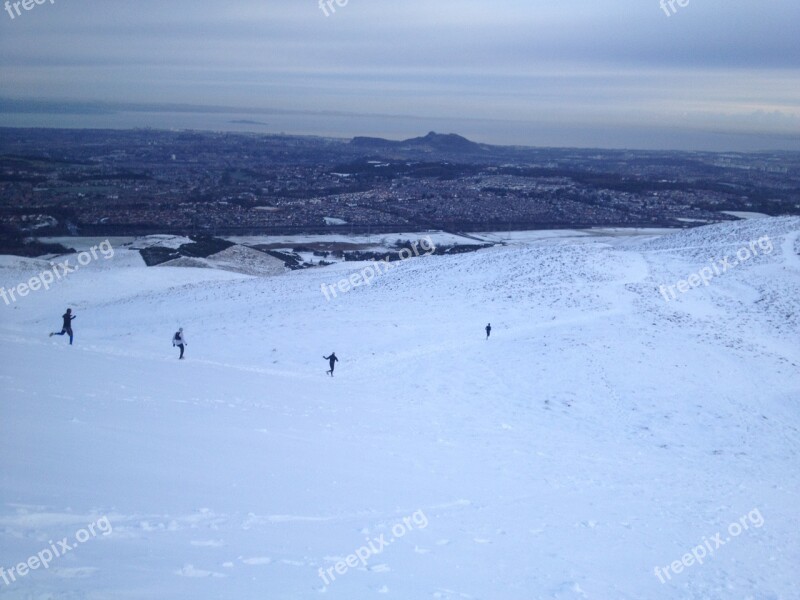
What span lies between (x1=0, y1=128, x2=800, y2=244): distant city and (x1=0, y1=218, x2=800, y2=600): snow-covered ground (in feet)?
107

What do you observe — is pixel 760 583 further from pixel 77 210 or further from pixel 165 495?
pixel 77 210

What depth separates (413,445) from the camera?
13.2 m

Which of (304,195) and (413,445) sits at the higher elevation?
(304,195)

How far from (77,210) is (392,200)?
5126 cm

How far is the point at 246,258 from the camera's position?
49.5m

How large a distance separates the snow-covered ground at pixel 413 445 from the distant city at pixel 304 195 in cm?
3273

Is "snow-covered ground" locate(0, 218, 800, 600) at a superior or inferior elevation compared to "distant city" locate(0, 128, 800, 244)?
inferior

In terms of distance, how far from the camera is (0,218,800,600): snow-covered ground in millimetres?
7383

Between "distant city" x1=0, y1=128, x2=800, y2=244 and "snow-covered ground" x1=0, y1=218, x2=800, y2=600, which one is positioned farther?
"distant city" x1=0, y1=128, x2=800, y2=244

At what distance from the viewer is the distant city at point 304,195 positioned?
5853 centimetres

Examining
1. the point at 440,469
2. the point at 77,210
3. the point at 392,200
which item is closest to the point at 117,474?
the point at 440,469

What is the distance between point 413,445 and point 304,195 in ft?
291

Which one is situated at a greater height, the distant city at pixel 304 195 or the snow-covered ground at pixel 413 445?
the distant city at pixel 304 195

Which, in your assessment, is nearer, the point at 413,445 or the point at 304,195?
the point at 413,445
